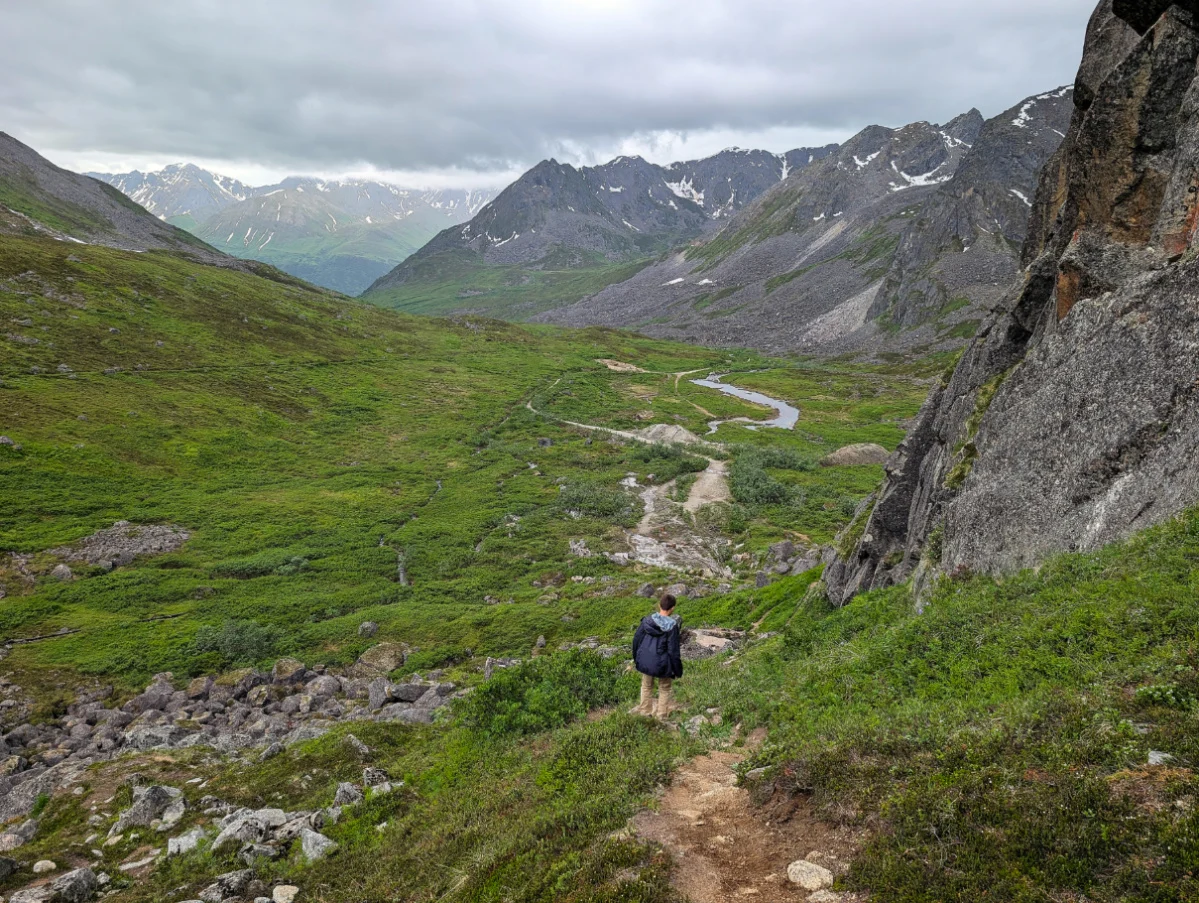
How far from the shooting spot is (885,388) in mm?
146500

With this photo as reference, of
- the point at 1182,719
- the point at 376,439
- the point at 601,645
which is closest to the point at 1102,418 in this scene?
Answer: the point at 1182,719

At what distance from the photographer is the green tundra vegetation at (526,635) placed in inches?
293

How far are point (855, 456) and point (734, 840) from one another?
80832mm

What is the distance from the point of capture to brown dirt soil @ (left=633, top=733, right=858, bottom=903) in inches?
304

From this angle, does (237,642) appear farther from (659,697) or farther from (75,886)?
(659,697)

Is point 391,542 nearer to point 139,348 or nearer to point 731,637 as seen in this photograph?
point 731,637

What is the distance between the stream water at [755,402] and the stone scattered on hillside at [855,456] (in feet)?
70.3

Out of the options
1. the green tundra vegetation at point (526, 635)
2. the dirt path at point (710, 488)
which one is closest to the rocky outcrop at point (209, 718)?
the green tundra vegetation at point (526, 635)

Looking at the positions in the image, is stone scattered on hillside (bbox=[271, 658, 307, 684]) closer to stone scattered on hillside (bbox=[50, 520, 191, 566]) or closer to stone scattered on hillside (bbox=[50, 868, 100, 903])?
stone scattered on hillside (bbox=[50, 868, 100, 903])

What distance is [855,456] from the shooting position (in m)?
82.3

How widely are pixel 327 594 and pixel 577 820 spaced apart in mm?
36535

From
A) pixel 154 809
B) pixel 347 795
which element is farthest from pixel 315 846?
pixel 154 809

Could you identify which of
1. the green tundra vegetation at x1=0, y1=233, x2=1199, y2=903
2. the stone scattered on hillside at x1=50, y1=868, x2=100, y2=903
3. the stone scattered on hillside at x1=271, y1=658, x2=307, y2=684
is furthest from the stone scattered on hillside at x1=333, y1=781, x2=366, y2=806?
the stone scattered on hillside at x1=271, y1=658, x2=307, y2=684

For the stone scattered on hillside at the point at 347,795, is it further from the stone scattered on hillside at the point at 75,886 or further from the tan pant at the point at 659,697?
the tan pant at the point at 659,697
